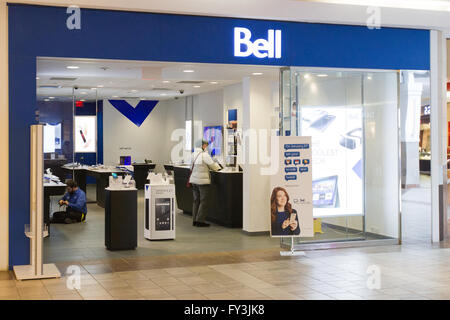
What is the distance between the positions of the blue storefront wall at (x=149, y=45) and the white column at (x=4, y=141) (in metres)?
0.05

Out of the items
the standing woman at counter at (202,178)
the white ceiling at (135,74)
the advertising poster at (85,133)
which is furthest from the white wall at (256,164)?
the advertising poster at (85,133)

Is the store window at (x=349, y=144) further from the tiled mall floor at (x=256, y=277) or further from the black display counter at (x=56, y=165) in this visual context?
the black display counter at (x=56, y=165)

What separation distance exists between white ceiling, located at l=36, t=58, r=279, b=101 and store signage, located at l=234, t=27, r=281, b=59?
250 millimetres

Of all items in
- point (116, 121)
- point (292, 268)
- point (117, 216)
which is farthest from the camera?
point (116, 121)

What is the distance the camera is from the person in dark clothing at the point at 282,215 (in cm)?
812

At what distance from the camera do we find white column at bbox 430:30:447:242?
9.35m

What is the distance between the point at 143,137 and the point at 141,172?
5.67 ft

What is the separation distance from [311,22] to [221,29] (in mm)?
1352

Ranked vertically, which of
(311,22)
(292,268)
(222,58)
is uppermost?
(311,22)

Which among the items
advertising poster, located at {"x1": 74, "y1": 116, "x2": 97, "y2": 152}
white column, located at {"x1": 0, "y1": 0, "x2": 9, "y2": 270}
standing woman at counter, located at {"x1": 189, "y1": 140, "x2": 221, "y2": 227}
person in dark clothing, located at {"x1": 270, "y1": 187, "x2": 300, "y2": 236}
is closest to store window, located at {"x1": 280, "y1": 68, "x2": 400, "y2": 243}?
person in dark clothing, located at {"x1": 270, "y1": 187, "x2": 300, "y2": 236}

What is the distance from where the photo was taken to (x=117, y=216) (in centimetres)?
873

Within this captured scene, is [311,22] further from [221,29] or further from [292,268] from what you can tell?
[292,268]

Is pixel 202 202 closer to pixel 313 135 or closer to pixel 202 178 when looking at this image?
pixel 202 178

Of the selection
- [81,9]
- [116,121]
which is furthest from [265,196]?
[116,121]
